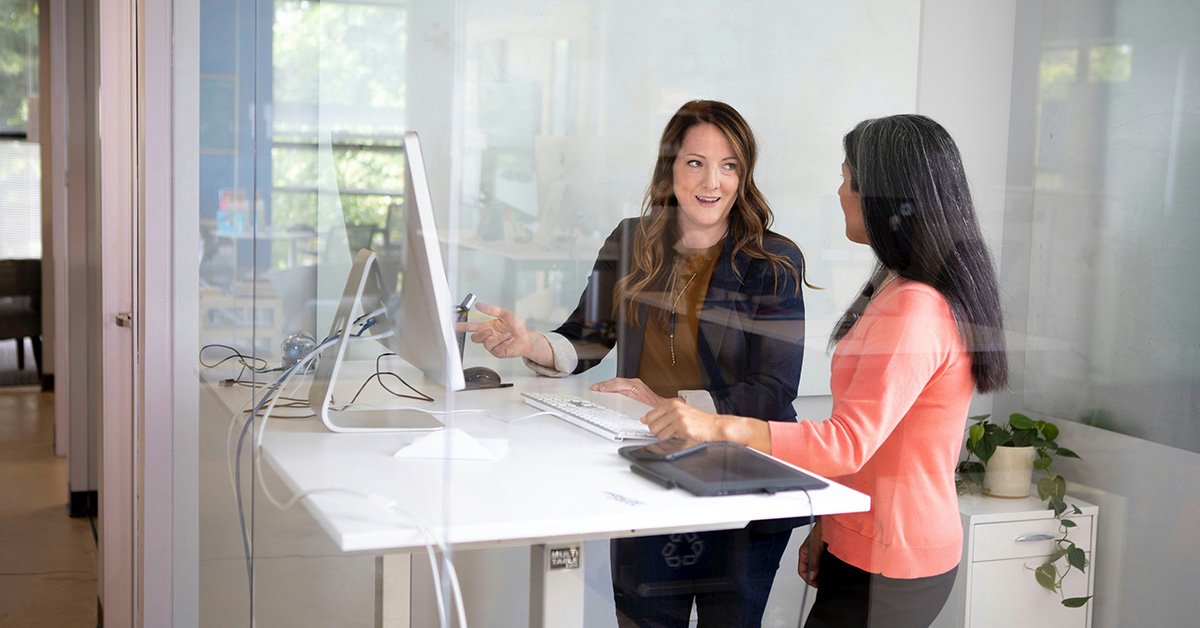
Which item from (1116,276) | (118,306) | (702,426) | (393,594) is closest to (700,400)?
(702,426)

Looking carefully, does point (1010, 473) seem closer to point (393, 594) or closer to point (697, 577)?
point (697, 577)

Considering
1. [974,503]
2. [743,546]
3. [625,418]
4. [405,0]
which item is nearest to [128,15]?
[405,0]

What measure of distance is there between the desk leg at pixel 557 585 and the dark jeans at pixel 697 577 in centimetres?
5

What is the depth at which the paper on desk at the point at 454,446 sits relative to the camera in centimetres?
103

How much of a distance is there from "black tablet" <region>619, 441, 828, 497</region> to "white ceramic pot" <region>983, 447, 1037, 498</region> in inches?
6.7

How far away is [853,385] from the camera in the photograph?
0.93 metres

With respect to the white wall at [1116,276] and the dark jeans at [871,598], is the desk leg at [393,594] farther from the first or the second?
the white wall at [1116,276]

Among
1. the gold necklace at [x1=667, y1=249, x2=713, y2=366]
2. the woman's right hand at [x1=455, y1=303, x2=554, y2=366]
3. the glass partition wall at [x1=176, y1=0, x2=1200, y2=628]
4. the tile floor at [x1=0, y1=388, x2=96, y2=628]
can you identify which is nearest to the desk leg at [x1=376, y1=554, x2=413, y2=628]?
the glass partition wall at [x1=176, y1=0, x2=1200, y2=628]

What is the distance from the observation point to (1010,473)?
0.96 m

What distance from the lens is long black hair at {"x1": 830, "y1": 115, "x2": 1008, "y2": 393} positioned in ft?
2.98

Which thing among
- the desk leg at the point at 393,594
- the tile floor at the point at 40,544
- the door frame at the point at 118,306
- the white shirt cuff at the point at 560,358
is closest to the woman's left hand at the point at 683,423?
the white shirt cuff at the point at 560,358

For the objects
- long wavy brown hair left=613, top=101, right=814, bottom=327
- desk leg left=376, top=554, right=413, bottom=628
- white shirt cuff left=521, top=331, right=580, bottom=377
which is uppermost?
long wavy brown hair left=613, top=101, right=814, bottom=327

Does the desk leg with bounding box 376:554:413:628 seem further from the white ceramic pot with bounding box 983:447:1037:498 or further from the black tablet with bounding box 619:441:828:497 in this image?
the white ceramic pot with bounding box 983:447:1037:498

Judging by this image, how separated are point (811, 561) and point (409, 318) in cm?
55
